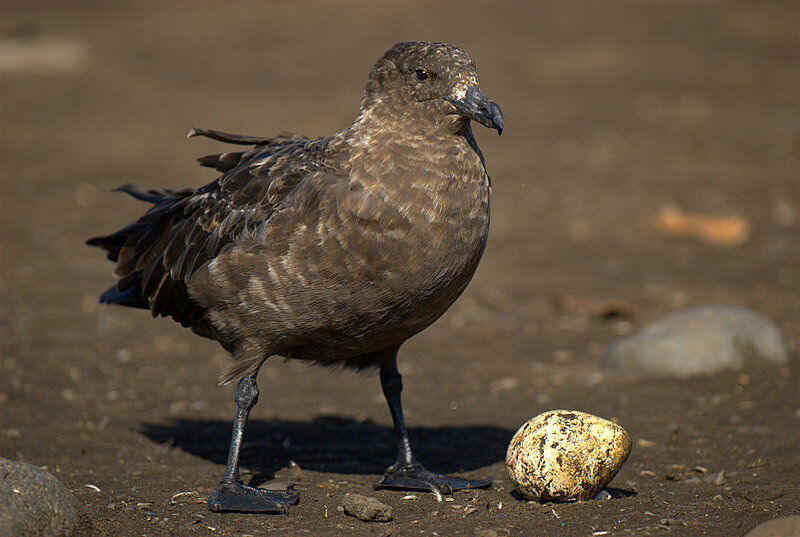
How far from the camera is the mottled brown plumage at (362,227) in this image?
175 inches

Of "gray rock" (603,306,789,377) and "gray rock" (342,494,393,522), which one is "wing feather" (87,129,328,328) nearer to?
"gray rock" (342,494,393,522)

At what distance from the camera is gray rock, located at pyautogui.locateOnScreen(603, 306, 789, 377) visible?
22.5 feet

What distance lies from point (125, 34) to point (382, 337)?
15701 mm

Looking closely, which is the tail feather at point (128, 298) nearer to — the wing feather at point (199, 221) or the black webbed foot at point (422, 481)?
the wing feather at point (199, 221)

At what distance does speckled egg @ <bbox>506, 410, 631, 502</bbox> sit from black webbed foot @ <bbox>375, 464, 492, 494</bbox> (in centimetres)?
52

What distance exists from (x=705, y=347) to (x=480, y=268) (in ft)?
10.2

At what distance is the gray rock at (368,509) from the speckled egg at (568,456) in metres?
0.64

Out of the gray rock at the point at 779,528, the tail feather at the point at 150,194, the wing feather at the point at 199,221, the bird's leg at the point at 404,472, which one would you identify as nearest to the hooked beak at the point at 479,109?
the wing feather at the point at 199,221

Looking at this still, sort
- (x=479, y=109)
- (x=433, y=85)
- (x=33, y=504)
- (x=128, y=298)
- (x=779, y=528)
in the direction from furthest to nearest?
(x=128, y=298) → (x=433, y=85) → (x=479, y=109) → (x=33, y=504) → (x=779, y=528)

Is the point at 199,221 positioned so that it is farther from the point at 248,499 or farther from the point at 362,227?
the point at 248,499

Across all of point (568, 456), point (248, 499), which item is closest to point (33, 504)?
point (248, 499)

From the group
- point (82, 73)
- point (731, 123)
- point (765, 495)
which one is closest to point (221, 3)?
point (82, 73)

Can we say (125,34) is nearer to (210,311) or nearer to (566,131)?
(566,131)

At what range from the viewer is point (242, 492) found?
15.8 ft
